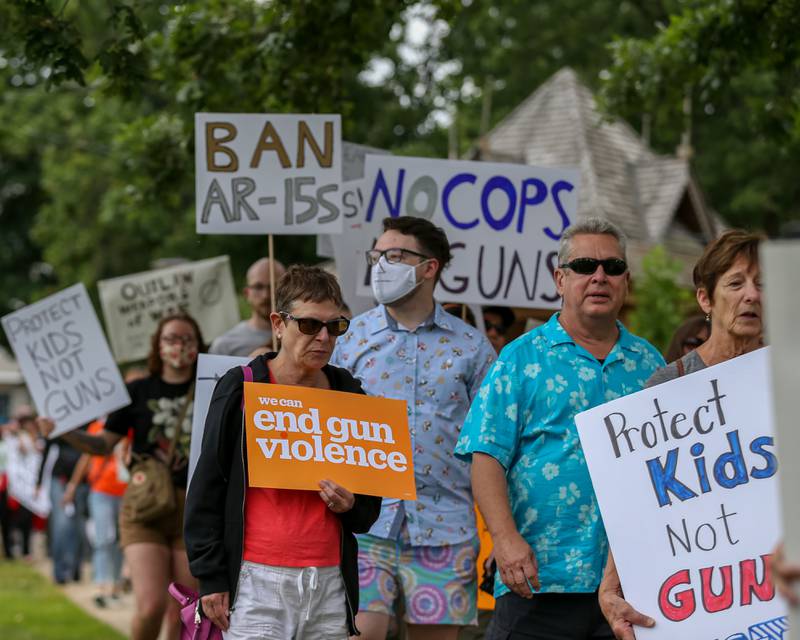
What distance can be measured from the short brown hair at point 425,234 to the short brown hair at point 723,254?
5.07 feet

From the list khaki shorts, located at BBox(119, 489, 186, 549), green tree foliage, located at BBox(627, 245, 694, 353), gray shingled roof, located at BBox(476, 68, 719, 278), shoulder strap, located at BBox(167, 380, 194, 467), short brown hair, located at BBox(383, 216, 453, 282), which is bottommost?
khaki shorts, located at BBox(119, 489, 186, 549)

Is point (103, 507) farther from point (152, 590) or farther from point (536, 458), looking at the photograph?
point (536, 458)

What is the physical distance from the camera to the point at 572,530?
179 inches

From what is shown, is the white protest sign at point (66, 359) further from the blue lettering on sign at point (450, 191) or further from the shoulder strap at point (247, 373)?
the shoulder strap at point (247, 373)

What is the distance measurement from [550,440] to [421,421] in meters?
1.06

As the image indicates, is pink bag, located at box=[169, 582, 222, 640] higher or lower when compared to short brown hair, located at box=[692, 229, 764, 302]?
lower

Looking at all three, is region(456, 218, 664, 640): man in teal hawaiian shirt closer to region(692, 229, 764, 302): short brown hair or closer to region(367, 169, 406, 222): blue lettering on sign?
region(692, 229, 764, 302): short brown hair

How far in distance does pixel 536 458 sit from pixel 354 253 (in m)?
3.23

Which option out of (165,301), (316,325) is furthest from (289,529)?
(165,301)

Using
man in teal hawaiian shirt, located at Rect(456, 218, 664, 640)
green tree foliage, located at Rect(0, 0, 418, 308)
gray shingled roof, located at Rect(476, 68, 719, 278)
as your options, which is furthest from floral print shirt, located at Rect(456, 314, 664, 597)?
gray shingled roof, located at Rect(476, 68, 719, 278)

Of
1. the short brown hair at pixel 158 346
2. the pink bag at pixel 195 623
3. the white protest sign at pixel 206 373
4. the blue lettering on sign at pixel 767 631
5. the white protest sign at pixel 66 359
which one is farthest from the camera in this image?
the white protest sign at pixel 66 359

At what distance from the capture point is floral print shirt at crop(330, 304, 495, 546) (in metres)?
5.52

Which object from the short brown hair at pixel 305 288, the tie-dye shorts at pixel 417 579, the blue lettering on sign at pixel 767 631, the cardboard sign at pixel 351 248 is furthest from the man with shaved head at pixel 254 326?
the blue lettering on sign at pixel 767 631

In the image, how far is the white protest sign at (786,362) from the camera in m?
2.31
